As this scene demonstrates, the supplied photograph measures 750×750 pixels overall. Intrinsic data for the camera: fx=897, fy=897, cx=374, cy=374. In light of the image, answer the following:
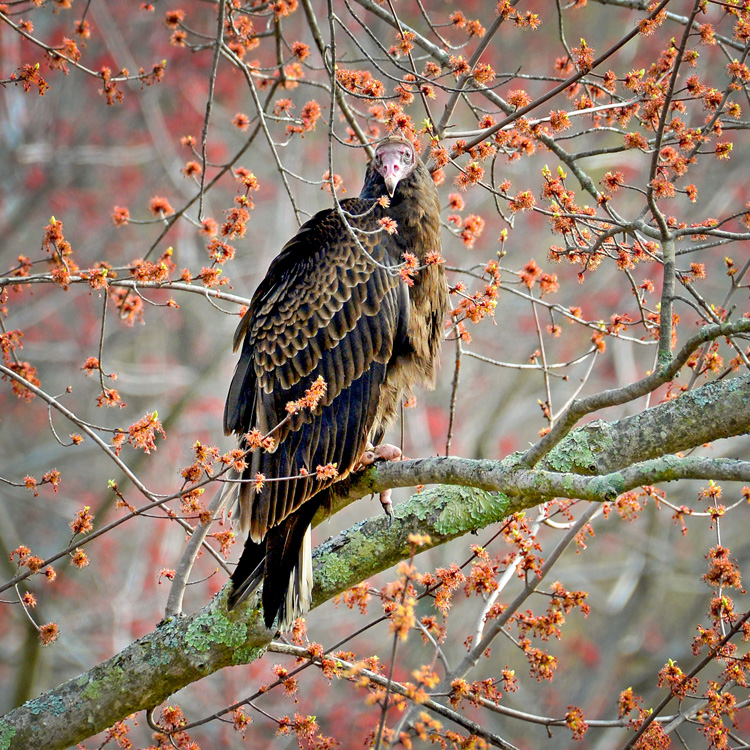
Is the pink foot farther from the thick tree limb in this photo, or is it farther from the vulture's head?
the vulture's head

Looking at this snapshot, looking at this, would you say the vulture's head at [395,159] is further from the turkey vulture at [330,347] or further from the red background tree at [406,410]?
the red background tree at [406,410]

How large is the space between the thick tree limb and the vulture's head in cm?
124

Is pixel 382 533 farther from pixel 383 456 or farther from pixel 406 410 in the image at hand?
pixel 406 410

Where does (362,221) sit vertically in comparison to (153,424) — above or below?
above

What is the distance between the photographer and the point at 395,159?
11.9 ft

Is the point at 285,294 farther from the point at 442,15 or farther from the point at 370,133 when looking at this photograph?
the point at 442,15

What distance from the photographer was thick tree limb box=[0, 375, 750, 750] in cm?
245

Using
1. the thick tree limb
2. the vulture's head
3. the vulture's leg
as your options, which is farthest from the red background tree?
the vulture's head

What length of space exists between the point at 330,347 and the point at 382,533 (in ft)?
2.59

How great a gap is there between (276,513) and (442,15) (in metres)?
9.84

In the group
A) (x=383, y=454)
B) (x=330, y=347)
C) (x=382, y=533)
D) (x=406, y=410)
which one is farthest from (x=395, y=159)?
(x=406, y=410)

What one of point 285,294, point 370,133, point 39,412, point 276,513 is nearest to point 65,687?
point 276,513

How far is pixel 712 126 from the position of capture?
279cm

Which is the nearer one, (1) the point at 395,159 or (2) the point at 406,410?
(1) the point at 395,159
